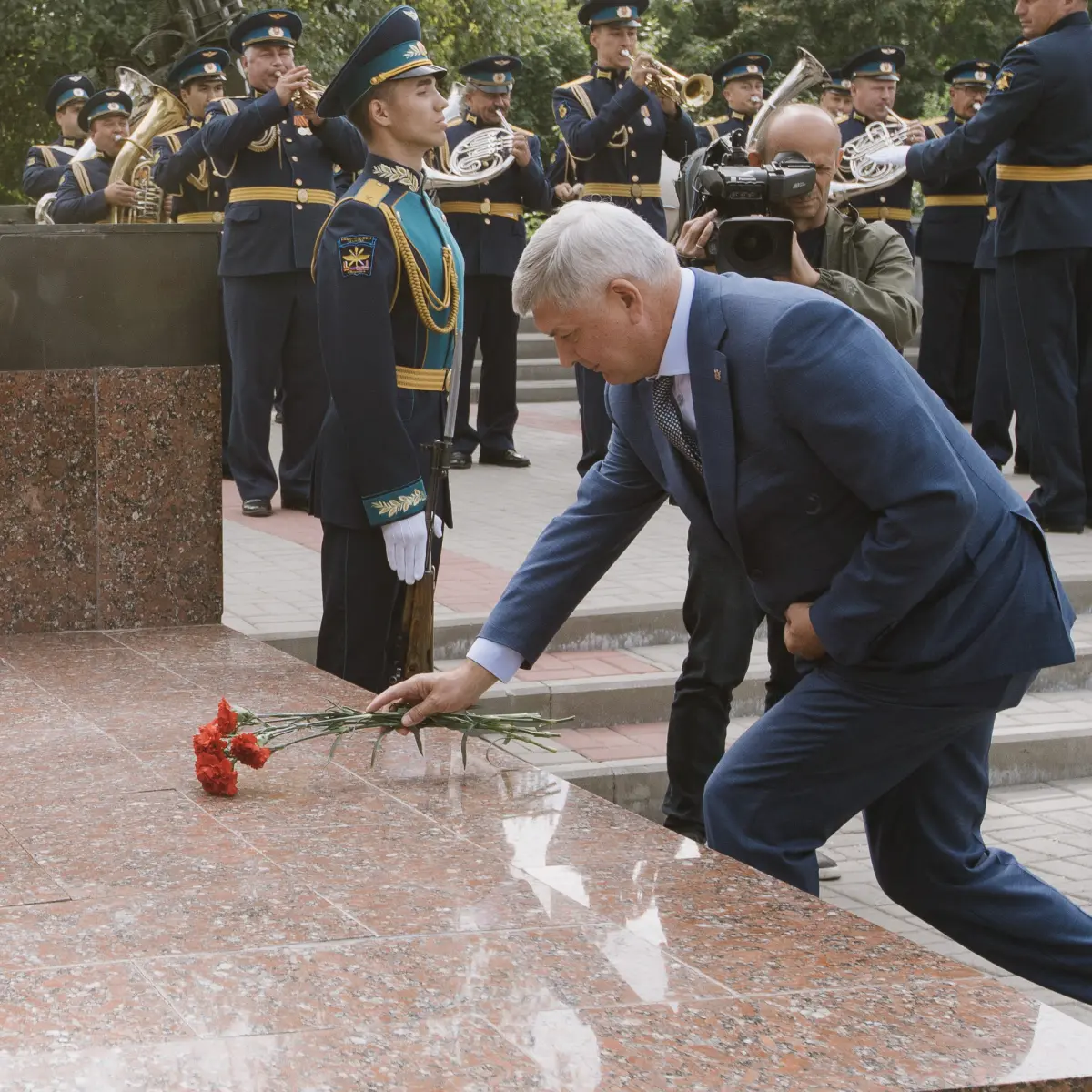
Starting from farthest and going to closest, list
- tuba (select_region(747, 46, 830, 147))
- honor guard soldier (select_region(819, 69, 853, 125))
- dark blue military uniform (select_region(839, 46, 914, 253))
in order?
honor guard soldier (select_region(819, 69, 853, 125)), dark blue military uniform (select_region(839, 46, 914, 253)), tuba (select_region(747, 46, 830, 147))

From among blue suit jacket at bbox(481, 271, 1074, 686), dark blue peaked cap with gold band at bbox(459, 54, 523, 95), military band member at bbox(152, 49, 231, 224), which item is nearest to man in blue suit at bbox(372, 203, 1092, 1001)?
blue suit jacket at bbox(481, 271, 1074, 686)

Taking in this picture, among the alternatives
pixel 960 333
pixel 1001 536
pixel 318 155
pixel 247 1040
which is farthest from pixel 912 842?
pixel 960 333

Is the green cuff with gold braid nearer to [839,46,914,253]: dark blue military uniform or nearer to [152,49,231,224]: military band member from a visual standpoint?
[152,49,231,224]: military band member

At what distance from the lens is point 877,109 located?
13305 mm

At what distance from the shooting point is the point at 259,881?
11.1ft

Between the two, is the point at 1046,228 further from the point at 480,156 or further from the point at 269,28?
the point at 269,28

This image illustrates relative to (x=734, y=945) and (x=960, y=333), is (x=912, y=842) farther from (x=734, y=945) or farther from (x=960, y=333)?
(x=960, y=333)

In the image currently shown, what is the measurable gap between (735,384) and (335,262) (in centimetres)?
185

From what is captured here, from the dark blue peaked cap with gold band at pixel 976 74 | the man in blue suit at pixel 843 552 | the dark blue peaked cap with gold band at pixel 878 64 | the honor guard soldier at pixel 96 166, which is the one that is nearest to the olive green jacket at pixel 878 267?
the man in blue suit at pixel 843 552

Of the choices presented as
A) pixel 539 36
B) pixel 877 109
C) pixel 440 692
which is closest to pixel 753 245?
pixel 440 692

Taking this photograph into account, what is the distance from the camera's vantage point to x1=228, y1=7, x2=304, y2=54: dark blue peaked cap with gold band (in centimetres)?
937

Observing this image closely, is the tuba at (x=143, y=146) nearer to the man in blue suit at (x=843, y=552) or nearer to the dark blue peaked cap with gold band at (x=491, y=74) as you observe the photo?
the dark blue peaked cap with gold band at (x=491, y=74)

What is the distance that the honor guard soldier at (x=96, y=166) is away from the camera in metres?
12.1

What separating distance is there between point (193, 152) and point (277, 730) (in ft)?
22.2
